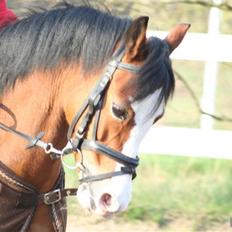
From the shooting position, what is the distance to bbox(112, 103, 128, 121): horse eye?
2961 millimetres

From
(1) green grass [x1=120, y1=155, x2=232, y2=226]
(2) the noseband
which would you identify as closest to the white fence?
(1) green grass [x1=120, y1=155, x2=232, y2=226]

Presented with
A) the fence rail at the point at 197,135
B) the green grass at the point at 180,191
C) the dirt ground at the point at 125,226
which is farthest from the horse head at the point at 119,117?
the fence rail at the point at 197,135

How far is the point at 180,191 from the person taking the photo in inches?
240

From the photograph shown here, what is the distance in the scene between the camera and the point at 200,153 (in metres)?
5.94

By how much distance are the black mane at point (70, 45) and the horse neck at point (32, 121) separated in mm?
57

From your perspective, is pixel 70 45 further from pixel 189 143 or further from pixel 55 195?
pixel 189 143

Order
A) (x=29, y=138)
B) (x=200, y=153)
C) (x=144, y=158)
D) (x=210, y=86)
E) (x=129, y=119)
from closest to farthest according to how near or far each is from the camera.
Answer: (x=129, y=119) → (x=29, y=138) → (x=200, y=153) → (x=210, y=86) → (x=144, y=158)

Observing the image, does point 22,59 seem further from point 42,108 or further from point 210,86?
point 210,86

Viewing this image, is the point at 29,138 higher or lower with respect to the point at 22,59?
lower

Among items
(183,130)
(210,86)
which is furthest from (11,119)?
(210,86)

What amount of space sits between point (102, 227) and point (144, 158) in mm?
1403

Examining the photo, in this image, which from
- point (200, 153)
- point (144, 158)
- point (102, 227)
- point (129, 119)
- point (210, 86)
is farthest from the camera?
point (144, 158)

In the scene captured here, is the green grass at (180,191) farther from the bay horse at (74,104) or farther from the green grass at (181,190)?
the bay horse at (74,104)

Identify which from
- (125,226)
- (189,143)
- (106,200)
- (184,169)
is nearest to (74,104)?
(106,200)
